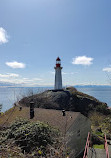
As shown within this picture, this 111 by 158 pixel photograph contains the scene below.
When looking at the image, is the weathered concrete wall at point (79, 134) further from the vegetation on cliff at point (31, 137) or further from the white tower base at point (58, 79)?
the white tower base at point (58, 79)

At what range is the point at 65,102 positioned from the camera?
35.8 metres

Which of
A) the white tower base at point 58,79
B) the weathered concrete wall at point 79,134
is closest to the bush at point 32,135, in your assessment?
the weathered concrete wall at point 79,134

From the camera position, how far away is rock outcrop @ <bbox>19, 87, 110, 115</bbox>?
32.7 metres

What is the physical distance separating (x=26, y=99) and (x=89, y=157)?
93.3ft

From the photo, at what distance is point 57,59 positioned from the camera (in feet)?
132

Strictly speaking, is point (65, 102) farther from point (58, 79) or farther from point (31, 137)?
point (31, 137)

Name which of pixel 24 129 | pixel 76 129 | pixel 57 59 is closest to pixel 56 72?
pixel 57 59

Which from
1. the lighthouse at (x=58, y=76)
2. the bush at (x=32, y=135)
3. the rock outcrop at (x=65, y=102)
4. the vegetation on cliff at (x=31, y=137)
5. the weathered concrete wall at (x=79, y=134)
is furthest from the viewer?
the lighthouse at (x=58, y=76)

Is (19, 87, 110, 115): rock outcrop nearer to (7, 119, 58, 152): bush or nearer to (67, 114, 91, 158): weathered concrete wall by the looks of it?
(67, 114, 91, 158): weathered concrete wall

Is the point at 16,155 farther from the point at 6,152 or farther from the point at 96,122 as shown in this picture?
the point at 96,122

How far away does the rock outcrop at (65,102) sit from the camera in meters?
32.7


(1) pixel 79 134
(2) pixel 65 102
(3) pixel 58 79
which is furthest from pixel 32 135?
(3) pixel 58 79

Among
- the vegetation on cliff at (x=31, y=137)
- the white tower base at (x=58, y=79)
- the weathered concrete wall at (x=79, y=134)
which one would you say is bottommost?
the weathered concrete wall at (x=79, y=134)

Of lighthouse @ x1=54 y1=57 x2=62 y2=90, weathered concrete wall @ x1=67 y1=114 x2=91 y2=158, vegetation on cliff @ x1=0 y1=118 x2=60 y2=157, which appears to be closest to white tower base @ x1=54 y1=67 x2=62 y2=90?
lighthouse @ x1=54 y1=57 x2=62 y2=90
